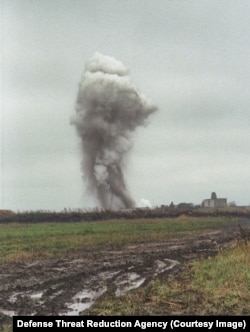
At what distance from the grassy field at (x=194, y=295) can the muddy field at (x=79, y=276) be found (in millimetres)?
692

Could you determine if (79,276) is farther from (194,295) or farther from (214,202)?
(214,202)

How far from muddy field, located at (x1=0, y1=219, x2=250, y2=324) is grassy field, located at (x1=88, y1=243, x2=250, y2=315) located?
2.27 ft

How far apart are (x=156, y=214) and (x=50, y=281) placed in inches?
1740

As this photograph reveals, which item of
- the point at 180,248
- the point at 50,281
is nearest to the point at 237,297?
the point at 50,281

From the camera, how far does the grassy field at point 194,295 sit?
9628mm
